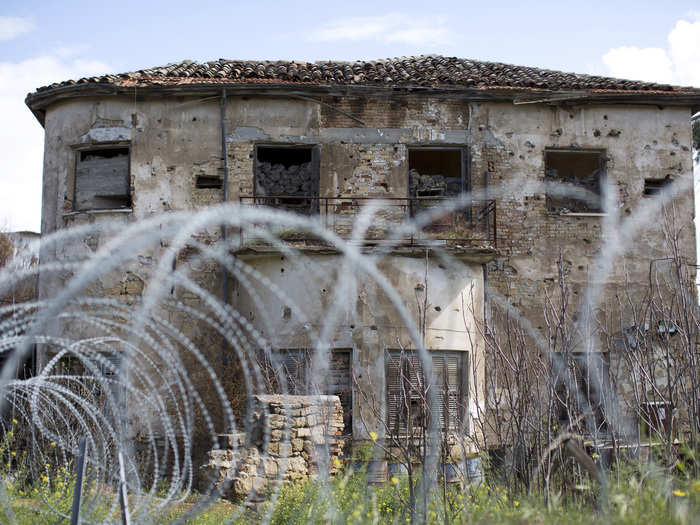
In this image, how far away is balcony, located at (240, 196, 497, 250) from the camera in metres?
14.8

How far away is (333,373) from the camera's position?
13.5 meters

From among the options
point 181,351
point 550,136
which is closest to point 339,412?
point 181,351

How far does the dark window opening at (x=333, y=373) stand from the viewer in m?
13.3

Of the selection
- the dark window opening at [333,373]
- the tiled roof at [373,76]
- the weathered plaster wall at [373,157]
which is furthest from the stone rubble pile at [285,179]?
the dark window opening at [333,373]

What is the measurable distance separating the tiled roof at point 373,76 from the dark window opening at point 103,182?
151 centimetres

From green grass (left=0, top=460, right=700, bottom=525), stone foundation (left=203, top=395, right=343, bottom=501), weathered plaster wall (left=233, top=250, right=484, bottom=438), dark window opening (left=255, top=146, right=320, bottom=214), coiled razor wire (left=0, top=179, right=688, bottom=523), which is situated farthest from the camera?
dark window opening (left=255, top=146, right=320, bottom=214)

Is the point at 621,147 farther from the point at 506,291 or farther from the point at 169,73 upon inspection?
the point at 169,73

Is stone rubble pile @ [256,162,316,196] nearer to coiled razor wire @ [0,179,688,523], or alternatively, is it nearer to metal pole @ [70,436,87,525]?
coiled razor wire @ [0,179,688,523]

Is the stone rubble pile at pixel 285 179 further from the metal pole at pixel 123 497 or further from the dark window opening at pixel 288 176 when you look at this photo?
the metal pole at pixel 123 497

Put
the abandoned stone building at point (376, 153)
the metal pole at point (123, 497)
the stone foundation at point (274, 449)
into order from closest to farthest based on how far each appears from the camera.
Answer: the metal pole at point (123, 497) < the stone foundation at point (274, 449) < the abandoned stone building at point (376, 153)

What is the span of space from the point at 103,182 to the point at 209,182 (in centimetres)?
215

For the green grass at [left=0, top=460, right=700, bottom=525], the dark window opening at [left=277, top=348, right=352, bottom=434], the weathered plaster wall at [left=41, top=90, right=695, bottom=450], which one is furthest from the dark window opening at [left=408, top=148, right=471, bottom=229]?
the green grass at [left=0, top=460, right=700, bottom=525]

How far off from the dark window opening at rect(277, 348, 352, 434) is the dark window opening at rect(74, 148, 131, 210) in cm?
465

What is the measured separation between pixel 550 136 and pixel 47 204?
10.1m
